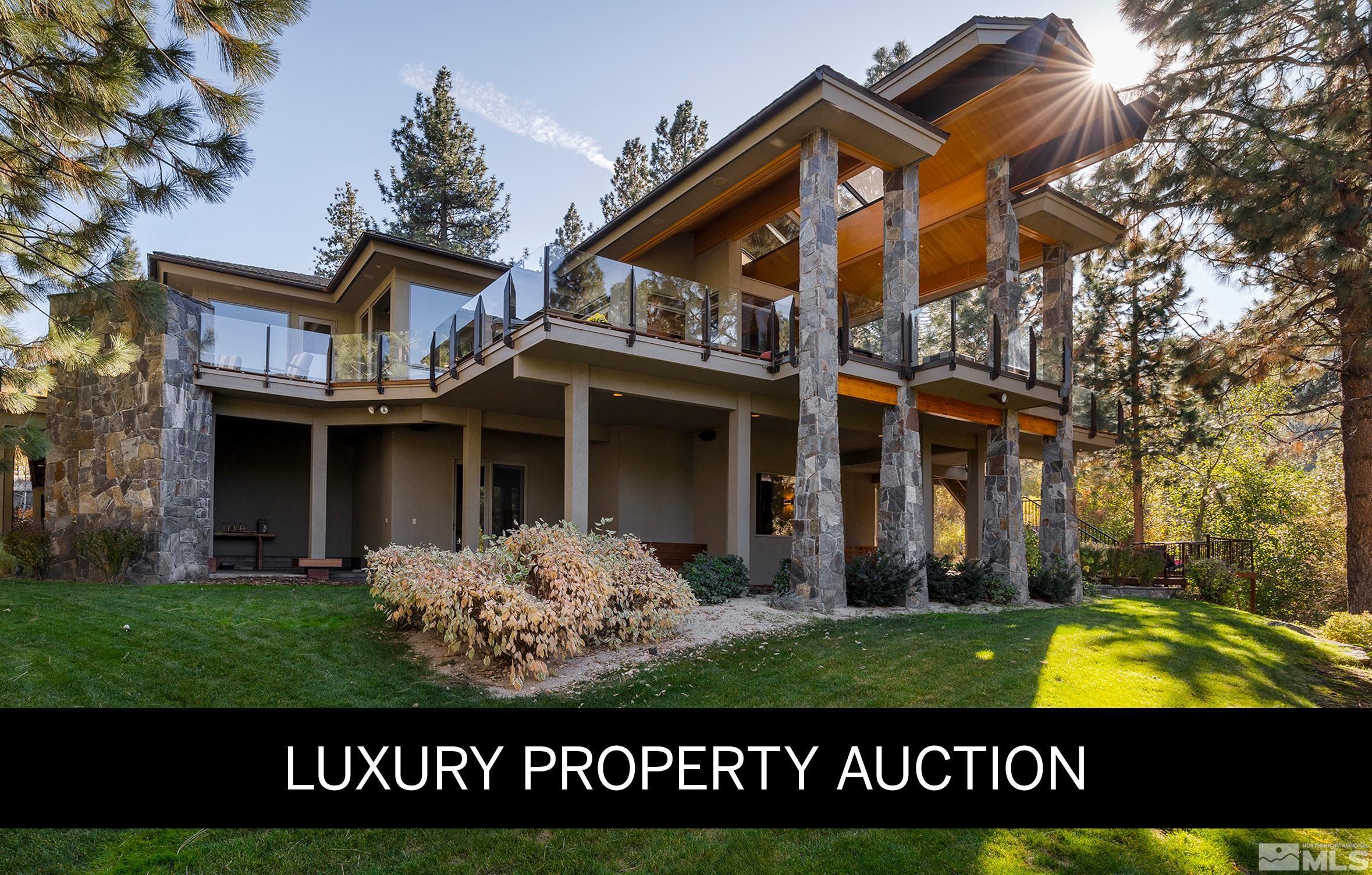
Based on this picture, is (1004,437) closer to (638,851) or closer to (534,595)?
(534,595)

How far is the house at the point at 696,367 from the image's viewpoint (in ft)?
33.1

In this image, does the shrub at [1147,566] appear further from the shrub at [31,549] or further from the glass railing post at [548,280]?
the shrub at [31,549]

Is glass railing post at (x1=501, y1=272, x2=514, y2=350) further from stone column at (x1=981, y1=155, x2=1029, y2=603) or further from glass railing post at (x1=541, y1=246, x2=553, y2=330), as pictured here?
stone column at (x1=981, y1=155, x2=1029, y2=603)

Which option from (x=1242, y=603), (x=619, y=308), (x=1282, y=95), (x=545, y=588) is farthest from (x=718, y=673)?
(x=1242, y=603)

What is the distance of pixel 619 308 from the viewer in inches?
386

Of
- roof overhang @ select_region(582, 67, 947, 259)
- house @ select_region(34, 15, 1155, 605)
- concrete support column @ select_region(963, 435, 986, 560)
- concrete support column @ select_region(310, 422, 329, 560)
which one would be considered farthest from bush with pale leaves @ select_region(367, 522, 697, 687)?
concrete support column @ select_region(963, 435, 986, 560)

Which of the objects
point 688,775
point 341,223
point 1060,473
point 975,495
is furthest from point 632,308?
point 341,223

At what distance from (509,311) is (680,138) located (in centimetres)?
2087

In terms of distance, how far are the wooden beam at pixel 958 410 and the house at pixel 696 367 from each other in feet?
0.13

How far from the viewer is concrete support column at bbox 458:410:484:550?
13.0 metres

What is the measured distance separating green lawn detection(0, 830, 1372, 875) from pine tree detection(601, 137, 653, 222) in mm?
28129

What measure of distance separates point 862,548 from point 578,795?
13.3 meters

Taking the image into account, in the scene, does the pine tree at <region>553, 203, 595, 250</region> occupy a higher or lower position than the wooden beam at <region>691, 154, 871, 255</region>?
higher

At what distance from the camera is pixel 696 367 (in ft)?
34.2
